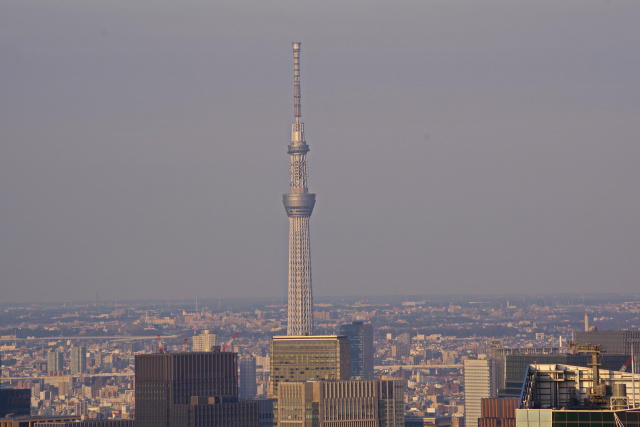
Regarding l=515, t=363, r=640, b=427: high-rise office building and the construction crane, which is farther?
the construction crane

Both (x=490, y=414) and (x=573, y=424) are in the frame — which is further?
(x=490, y=414)

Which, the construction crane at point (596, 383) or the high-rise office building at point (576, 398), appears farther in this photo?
the construction crane at point (596, 383)

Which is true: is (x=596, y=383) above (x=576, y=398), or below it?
above

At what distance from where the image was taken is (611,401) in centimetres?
4659

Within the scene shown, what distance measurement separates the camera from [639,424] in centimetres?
4269

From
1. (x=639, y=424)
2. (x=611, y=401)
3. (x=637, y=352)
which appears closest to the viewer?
(x=639, y=424)

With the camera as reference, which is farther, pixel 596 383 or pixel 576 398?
pixel 576 398

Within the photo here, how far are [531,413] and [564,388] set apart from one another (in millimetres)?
4677

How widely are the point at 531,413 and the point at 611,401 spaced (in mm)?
2947

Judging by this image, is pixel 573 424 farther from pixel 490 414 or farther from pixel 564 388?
pixel 490 414

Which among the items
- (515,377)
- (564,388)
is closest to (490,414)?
(515,377)

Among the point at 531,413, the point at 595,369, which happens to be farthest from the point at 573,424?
the point at 595,369

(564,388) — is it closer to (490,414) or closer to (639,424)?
(639,424)

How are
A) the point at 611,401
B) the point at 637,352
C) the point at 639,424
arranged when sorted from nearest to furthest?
the point at 639,424
the point at 611,401
the point at 637,352
